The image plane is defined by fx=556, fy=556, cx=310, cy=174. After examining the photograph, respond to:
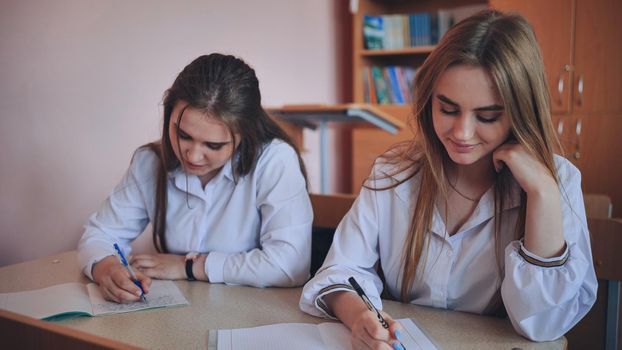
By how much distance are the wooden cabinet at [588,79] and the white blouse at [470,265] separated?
2.14 m

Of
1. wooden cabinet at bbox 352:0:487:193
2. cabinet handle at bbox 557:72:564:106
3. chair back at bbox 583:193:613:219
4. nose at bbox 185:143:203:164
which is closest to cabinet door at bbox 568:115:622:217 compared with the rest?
cabinet handle at bbox 557:72:564:106

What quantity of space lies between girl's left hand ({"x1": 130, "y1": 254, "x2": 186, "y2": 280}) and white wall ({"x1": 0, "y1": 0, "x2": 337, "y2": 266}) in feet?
2.47

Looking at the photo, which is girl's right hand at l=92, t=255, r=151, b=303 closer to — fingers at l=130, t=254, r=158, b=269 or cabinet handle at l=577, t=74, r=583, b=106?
fingers at l=130, t=254, r=158, b=269

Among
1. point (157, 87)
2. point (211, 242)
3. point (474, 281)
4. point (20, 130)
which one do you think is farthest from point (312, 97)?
point (474, 281)

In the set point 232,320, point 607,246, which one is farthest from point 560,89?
point 232,320

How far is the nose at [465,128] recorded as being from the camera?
3.37ft

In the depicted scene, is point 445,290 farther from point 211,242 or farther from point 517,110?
point 211,242

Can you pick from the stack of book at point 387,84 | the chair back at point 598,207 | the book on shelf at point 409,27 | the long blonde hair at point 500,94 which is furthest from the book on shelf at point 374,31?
the long blonde hair at point 500,94

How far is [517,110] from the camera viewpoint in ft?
3.33

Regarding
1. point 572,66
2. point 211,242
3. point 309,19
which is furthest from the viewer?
point 309,19

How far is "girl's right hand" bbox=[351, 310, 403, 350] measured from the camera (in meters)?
0.83

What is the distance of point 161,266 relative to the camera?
1291mm

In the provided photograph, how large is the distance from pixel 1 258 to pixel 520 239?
5.19ft

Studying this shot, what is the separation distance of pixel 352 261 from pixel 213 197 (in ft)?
1.55
